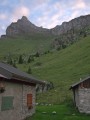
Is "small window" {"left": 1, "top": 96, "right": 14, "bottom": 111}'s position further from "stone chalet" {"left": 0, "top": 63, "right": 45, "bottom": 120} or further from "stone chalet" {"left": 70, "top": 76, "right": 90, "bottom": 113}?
"stone chalet" {"left": 70, "top": 76, "right": 90, "bottom": 113}

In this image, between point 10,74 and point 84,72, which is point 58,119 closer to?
point 10,74

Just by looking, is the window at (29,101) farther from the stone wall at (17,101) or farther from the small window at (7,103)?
the small window at (7,103)

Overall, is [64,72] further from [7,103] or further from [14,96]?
[7,103]

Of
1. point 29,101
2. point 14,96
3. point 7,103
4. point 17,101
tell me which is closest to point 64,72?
point 29,101

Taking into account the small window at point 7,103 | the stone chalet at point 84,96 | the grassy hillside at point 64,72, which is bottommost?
the small window at point 7,103

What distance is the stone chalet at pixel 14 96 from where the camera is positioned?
21.9 metres

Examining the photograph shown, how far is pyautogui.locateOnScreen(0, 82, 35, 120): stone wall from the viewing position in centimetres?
2262

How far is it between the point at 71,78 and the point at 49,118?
41944 millimetres

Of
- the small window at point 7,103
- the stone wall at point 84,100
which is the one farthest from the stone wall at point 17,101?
the stone wall at point 84,100

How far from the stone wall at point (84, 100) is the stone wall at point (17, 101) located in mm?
7793

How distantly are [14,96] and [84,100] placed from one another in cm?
1346

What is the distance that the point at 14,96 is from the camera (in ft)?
80.2

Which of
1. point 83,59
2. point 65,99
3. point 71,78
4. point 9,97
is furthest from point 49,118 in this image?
point 83,59

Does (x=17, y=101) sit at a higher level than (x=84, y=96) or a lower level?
lower
